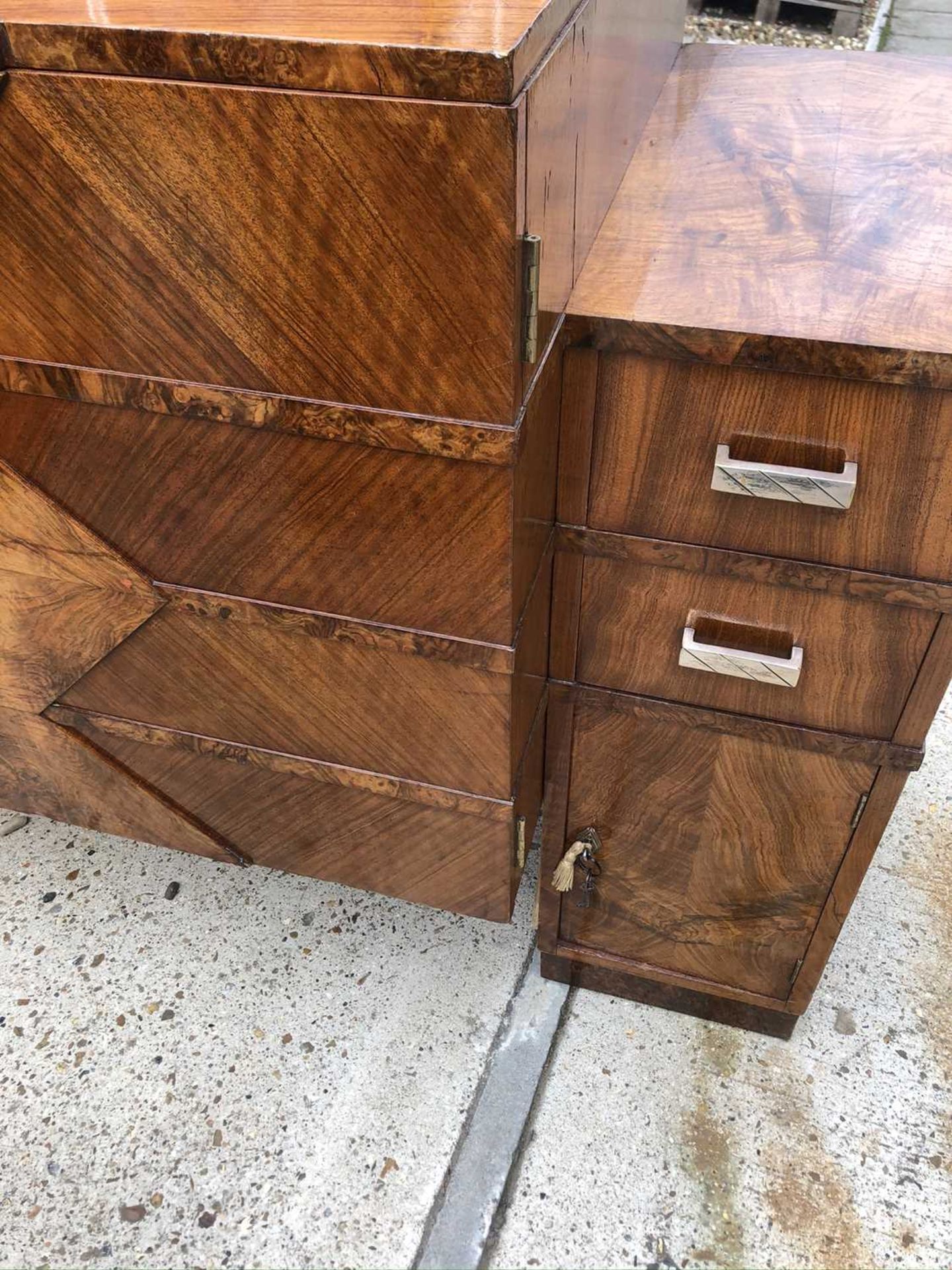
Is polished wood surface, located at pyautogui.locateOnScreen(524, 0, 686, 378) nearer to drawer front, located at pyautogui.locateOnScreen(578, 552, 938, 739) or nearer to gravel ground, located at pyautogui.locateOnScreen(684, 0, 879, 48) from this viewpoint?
drawer front, located at pyautogui.locateOnScreen(578, 552, 938, 739)

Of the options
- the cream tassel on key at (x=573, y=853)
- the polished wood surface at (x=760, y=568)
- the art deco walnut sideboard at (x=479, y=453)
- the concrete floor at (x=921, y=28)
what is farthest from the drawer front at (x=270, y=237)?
the concrete floor at (x=921, y=28)

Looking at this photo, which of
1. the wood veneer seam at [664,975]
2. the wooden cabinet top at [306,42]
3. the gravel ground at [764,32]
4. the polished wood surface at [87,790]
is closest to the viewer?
the wooden cabinet top at [306,42]

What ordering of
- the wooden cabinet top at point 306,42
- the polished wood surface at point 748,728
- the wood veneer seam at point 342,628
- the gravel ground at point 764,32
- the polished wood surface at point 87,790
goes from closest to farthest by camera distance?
Answer: the wooden cabinet top at point 306,42, the wood veneer seam at point 342,628, the polished wood surface at point 748,728, the polished wood surface at point 87,790, the gravel ground at point 764,32

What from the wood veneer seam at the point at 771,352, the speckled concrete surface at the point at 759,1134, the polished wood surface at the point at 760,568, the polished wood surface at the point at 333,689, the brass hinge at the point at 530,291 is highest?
the brass hinge at the point at 530,291

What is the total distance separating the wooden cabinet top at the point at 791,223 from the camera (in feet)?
2.62

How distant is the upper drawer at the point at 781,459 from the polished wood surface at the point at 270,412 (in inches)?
7.0

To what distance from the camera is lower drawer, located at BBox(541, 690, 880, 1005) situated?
105cm

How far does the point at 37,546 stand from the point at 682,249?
69cm

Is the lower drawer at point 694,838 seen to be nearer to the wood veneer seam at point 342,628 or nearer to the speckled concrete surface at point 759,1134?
the speckled concrete surface at point 759,1134

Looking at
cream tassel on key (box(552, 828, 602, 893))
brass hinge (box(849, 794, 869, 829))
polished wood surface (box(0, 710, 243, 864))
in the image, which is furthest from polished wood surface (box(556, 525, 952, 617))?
polished wood surface (box(0, 710, 243, 864))

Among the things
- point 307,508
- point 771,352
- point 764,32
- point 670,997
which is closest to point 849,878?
point 670,997

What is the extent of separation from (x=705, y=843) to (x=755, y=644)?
294 mm

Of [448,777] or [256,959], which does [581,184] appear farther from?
[256,959]

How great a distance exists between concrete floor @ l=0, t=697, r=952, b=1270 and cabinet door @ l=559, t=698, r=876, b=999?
17cm
